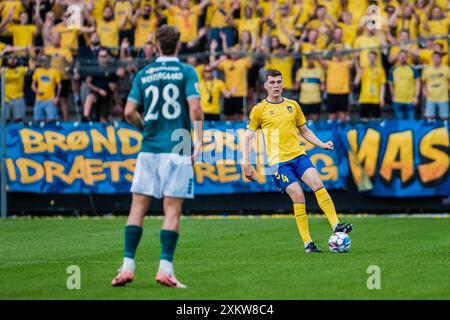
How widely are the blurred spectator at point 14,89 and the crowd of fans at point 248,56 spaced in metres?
0.03

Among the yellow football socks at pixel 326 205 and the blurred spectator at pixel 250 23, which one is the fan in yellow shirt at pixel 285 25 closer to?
the blurred spectator at pixel 250 23

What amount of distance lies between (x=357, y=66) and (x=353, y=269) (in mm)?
11554

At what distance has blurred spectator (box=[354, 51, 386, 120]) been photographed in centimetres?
2311

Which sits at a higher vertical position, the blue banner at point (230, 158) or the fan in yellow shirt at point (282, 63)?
the fan in yellow shirt at point (282, 63)

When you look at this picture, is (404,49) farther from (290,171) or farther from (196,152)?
(196,152)

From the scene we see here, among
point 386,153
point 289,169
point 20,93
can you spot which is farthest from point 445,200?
point 20,93

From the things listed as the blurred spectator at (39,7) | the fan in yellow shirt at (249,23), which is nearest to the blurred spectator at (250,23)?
the fan in yellow shirt at (249,23)

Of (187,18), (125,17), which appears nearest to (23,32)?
(125,17)

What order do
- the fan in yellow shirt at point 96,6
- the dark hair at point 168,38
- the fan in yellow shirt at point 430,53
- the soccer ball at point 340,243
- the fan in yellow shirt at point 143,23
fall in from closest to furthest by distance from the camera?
the dark hair at point 168,38 < the soccer ball at point 340,243 < the fan in yellow shirt at point 430,53 < the fan in yellow shirt at point 143,23 < the fan in yellow shirt at point 96,6

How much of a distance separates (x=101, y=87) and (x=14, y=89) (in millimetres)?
2096

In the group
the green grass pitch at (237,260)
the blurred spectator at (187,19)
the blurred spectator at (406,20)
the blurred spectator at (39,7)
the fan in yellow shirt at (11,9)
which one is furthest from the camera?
the fan in yellow shirt at (11,9)

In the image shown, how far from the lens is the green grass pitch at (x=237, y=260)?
10.4 metres

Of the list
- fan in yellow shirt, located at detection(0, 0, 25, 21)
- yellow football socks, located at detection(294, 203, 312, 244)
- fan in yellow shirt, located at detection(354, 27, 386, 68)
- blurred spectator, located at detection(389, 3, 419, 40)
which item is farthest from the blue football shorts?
fan in yellow shirt, located at detection(0, 0, 25, 21)
